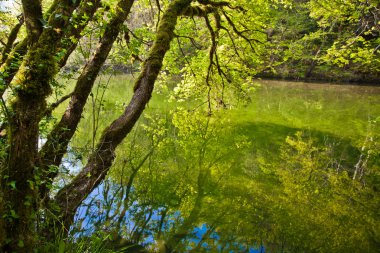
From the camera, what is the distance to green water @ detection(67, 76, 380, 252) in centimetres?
628

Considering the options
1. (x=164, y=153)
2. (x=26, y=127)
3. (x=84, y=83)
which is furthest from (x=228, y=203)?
(x=26, y=127)

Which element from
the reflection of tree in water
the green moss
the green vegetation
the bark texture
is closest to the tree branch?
the green vegetation

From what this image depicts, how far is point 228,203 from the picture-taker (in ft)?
26.4

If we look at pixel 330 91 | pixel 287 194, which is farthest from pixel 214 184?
pixel 330 91

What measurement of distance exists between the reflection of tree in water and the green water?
0.03m

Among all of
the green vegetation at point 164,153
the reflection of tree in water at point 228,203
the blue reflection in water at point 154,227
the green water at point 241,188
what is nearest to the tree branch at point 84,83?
the green vegetation at point 164,153

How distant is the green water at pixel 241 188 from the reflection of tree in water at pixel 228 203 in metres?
0.03

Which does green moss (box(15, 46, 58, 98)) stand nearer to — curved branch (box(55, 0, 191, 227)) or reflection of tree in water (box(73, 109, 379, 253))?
curved branch (box(55, 0, 191, 227))

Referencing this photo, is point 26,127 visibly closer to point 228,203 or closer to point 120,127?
point 120,127

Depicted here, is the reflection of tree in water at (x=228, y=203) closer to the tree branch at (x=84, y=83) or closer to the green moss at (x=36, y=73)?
the tree branch at (x=84, y=83)

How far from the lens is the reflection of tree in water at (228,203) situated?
6.15 m

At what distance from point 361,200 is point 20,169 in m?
8.73

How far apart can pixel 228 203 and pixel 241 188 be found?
112cm

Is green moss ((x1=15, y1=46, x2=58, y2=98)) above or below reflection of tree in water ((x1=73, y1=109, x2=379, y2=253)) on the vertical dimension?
below
